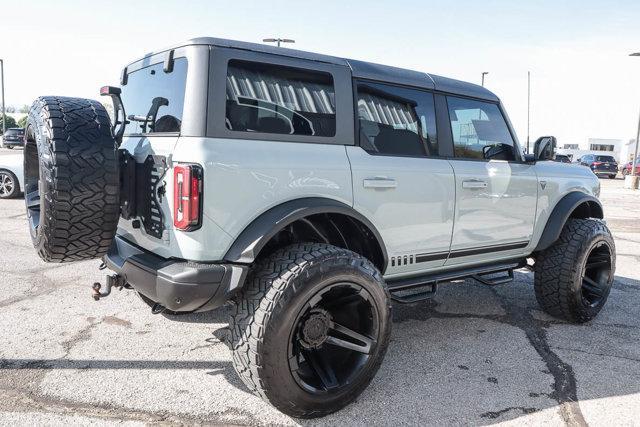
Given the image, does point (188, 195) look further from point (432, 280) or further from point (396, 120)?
point (432, 280)

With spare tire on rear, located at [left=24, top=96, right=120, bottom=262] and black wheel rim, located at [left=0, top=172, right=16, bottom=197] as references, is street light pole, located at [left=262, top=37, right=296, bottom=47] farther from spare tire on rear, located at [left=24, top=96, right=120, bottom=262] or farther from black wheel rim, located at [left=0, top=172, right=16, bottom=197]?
spare tire on rear, located at [left=24, top=96, right=120, bottom=262]

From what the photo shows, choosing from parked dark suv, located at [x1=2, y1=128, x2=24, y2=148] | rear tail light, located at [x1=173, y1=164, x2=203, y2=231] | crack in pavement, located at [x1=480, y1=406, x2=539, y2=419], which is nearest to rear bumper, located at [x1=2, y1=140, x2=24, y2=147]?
parked dark suv, located at [x1=2, y1=128, x2=24, y2=148]

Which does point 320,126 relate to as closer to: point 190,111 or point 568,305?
point 190,111

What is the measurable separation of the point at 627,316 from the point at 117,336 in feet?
15.0

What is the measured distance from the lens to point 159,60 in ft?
9.98

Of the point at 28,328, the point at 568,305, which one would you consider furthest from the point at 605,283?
the point at 28,328

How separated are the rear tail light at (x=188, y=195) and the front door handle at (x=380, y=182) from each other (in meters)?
1.08

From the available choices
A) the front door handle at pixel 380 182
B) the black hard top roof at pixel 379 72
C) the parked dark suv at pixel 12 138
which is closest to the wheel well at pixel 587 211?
the black hard top roof at pixel 379 72

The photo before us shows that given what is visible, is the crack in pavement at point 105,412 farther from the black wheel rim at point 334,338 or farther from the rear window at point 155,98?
the rear window at point 155,98

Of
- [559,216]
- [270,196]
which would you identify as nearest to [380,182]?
[270,196]

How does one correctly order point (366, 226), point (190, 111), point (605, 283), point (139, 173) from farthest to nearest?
point (605, 283) → point (366, 226) → point (139, 173) → point (190, 111)

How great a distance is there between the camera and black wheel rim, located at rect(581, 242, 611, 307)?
4.59 meters

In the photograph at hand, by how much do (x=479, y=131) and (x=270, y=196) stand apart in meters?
2.14

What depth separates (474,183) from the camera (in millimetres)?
3682
